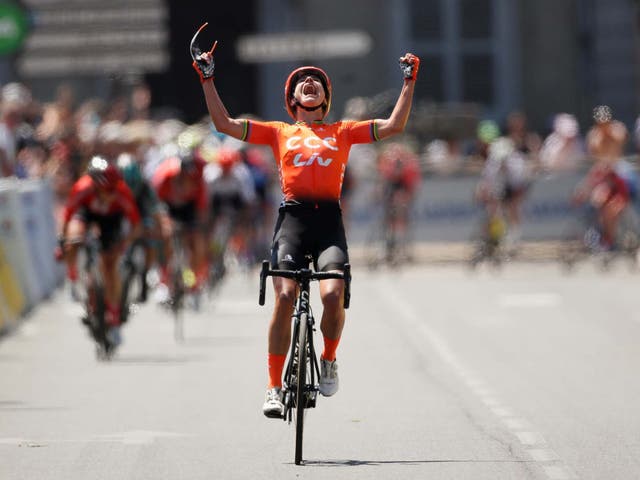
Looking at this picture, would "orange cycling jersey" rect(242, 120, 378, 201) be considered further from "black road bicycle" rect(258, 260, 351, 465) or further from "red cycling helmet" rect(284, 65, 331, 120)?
"black road bicycle" rect(258, 260, 351, 465)

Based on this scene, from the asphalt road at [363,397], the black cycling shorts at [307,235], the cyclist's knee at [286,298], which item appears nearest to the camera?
the asphalt road at [363,397]

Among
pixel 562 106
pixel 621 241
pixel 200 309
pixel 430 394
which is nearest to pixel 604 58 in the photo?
pixel 562 106

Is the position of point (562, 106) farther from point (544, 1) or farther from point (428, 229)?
point (428, 229)

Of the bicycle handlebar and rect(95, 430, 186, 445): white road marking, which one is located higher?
the bicycle handlebar

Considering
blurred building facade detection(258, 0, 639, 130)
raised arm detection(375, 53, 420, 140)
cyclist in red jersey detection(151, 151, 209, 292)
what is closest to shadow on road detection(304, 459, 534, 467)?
raised arm detection(375, 53, 420, 140)

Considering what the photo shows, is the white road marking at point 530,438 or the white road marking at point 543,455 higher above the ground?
the white road marking at point 543,455

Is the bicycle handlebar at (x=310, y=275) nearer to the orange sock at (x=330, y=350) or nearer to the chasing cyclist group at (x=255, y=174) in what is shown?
the chasing cyclist group at (x=255, y=174)

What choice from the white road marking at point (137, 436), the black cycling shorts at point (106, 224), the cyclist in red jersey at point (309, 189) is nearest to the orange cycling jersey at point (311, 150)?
the cyclist in red jersey at point (309, 189)

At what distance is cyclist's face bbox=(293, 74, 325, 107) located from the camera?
11055mm

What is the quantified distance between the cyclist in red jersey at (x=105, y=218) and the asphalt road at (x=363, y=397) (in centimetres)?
59

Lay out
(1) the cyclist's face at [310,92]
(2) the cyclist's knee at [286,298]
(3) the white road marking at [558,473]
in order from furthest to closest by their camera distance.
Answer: (1) the cyclist's face at [310,92] → (2) the cyclist's knee at [286,298] → (3) the white road marking at [558,473]

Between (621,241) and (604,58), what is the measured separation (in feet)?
34.5

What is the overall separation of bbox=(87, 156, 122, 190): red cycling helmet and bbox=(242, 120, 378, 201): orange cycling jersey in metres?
5.55

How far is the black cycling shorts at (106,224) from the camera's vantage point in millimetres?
16891
